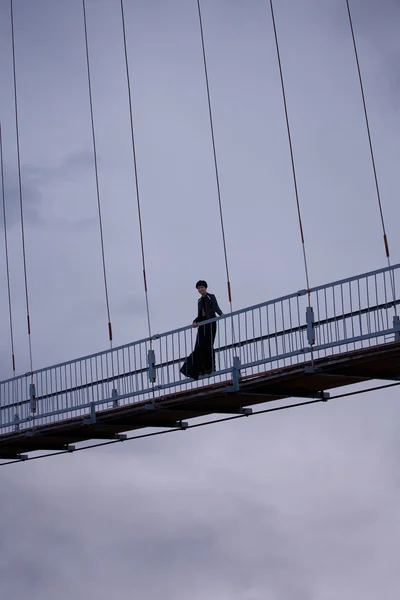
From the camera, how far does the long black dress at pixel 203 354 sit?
22156mm

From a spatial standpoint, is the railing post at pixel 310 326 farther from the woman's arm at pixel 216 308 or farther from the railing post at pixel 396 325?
the woman's arm at pixel 216 308

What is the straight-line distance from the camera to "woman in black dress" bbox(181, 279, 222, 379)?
72.8 ft

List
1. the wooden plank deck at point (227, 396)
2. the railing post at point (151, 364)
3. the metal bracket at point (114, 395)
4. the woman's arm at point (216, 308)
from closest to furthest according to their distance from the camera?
the wooden plank deck at point (227, 396) < the woman's arm at point (216, 308) < the railing post at point (151, 364) < the metal bracket at point (114, 395)

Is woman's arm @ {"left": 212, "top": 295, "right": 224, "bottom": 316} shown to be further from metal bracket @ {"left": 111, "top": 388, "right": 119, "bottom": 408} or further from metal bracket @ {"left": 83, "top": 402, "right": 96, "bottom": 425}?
metal bracket @ {"left": 83, "top": 402, "right": 96, "bottom": 425}

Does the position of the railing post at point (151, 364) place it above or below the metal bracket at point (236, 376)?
above

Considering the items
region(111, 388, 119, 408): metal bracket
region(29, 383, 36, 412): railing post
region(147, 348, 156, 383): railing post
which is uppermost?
region(29, 383, 36, 412): railing post

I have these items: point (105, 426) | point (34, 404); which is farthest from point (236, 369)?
point (34, 404)

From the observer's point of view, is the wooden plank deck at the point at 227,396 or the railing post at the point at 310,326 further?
the railing post at the point at 310,326

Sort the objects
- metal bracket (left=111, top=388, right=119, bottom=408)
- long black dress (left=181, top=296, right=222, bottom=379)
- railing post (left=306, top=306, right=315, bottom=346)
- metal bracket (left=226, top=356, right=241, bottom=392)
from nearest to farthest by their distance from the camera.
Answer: railing post (left=306, top=306, right=315, bottom=346), metal bracket (left=226, top=356, right=241, bottom=392), long black dress (left=181, top=296, right=222, bottom=379), metal bracket (left=111, top=388, right=119, bottom=408)

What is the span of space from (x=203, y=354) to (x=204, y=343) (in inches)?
8.8

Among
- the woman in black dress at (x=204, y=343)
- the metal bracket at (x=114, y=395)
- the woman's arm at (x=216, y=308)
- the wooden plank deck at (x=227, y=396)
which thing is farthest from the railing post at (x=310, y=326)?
the metal bracket at (x=114, y=395)

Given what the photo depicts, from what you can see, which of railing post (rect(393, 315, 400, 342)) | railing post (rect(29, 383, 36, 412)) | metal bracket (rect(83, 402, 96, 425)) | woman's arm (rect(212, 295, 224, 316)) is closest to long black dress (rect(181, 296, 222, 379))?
woman's arm (rect(212, 295, 224, 316))

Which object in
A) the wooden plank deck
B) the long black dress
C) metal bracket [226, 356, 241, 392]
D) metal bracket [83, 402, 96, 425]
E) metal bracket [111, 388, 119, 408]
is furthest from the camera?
metal bracket [83, 402, 96, 425]

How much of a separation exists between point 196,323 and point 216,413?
214 cm
